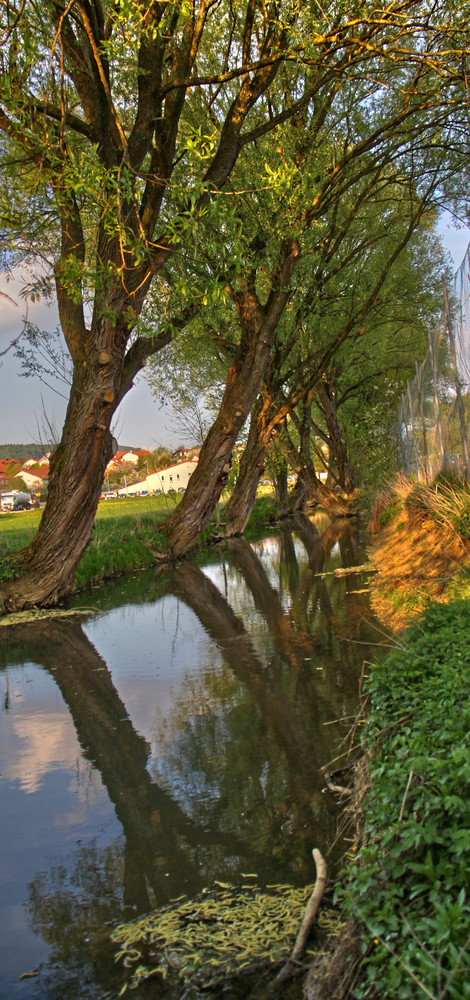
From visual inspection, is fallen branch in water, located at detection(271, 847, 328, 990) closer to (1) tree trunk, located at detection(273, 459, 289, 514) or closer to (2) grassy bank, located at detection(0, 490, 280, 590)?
(2) grassy bank, located at detection(0, 490, 280, 590)

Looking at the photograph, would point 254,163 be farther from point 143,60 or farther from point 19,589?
point 19,589

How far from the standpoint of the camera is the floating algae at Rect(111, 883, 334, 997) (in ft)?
9.01

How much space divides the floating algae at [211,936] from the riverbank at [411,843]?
0.29 m

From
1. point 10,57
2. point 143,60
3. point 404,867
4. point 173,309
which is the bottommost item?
point 404,867

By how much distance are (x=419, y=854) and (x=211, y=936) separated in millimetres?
1048

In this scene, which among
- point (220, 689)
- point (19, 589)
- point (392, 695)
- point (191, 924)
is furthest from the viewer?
point (19, 589)

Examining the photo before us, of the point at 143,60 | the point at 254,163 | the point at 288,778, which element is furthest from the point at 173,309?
the point at 288,778

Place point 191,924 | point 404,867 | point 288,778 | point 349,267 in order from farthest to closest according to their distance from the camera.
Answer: point 349,267 < point 288,778 < point 191,924 < point 404,867

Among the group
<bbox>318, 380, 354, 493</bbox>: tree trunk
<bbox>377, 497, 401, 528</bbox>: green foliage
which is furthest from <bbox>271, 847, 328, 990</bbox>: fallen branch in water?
<bbox>318, 380, 354, 493</bbox>: tree trunk

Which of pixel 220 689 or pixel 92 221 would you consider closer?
pixel 220 689

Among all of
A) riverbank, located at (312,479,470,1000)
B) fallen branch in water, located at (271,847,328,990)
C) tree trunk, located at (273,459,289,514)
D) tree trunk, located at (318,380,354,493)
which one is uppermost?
tree trunk, located at (318,380,354,493)

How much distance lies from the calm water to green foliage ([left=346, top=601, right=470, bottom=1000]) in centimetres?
82

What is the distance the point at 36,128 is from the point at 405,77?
10395mm

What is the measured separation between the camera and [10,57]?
7.62 m
